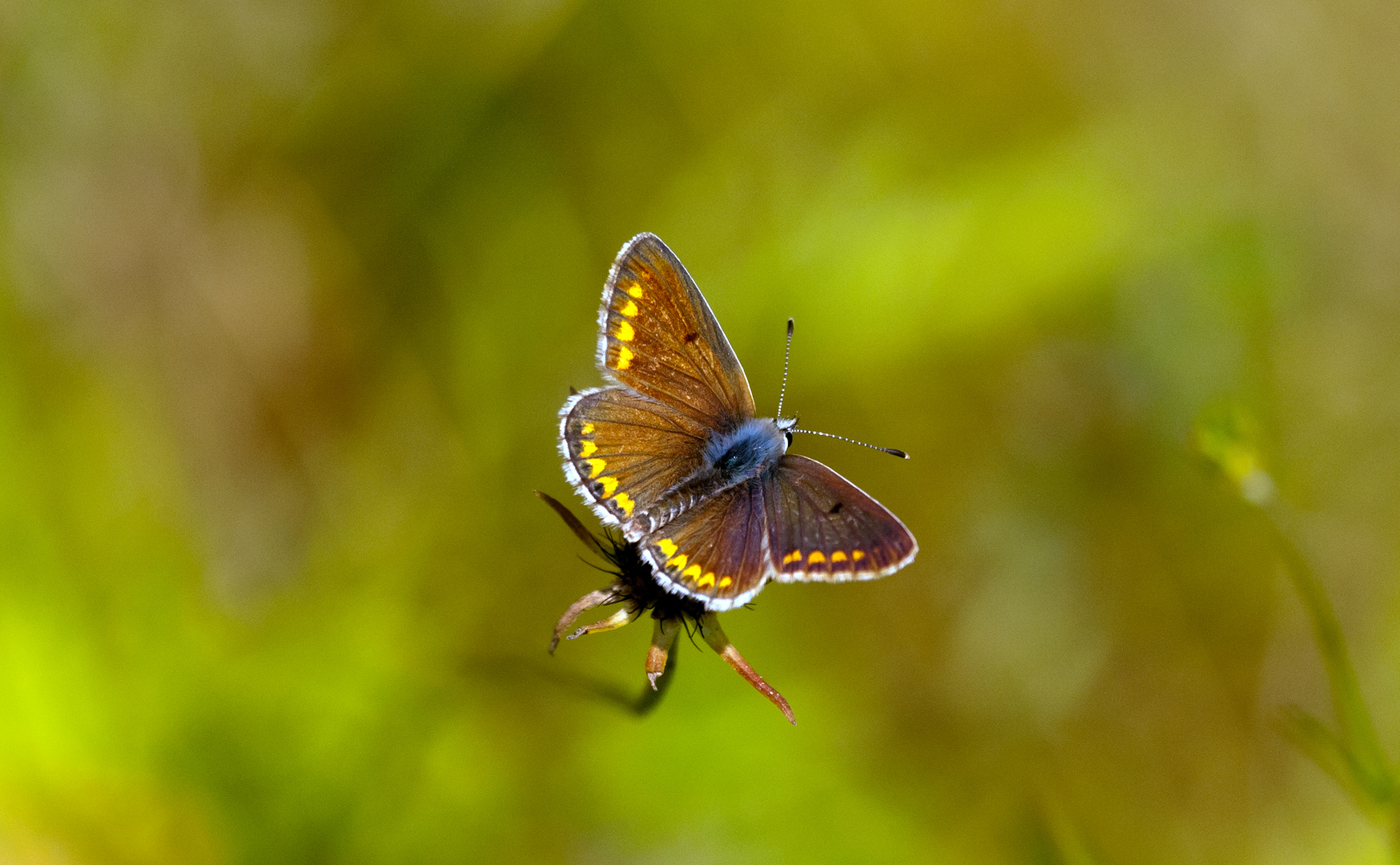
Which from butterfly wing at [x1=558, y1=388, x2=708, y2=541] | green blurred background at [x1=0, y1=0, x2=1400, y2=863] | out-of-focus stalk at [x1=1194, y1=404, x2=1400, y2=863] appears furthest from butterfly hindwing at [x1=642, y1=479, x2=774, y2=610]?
out-of-focus stalk at [x1=1194, y1=404, x2=1400, y2=863]

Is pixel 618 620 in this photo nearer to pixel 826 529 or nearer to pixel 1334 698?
pixel 826 529

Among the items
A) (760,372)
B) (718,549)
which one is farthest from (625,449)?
(760,372)

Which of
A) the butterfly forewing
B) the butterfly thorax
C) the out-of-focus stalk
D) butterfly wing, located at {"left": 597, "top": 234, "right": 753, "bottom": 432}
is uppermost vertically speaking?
butterfly wing, located at {"left": 597, "top": 234, "right": 753, "bottom": 432}

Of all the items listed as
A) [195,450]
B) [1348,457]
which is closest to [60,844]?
[195,450]

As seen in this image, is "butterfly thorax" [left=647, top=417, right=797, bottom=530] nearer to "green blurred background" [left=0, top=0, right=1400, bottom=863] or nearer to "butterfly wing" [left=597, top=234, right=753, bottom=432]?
"butterfly wing" [left=597, top=234, right=753, bottom=432]

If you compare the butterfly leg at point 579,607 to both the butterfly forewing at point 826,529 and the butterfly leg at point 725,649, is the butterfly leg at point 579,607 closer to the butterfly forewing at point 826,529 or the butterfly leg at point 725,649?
the butterfly leg at point 725,649

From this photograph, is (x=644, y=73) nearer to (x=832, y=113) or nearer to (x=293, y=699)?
(x=832, y=113)

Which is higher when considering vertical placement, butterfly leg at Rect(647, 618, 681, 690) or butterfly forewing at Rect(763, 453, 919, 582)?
butterfly forewing at Rect(763, 453, 919, 582)
